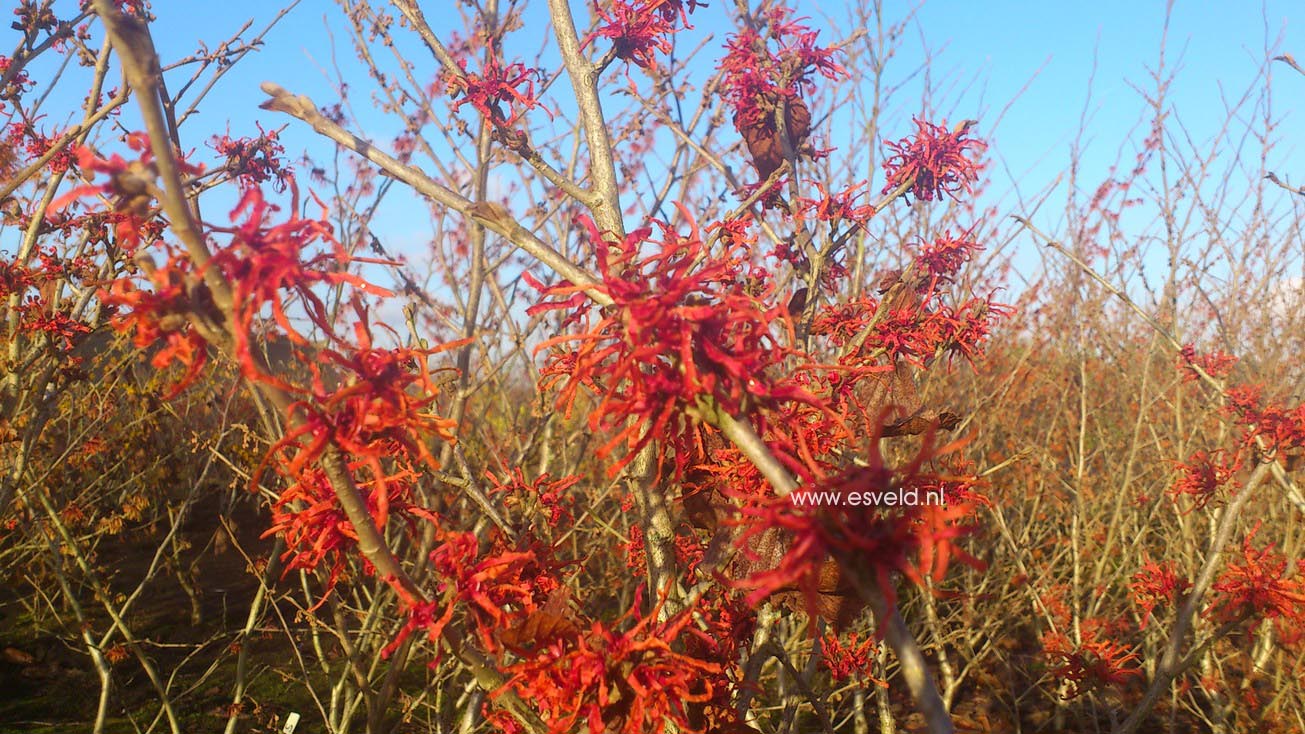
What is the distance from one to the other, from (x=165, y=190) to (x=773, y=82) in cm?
249

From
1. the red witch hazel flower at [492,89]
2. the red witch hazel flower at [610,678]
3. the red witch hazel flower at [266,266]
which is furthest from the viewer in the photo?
the red witch hazel flower at [492,89]

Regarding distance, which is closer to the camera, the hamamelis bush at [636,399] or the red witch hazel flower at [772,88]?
the hamamelis bush at [636,399]

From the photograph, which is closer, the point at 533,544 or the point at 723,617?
the point at 533,544

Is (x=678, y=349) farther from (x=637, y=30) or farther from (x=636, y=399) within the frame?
(x=637, y=30)

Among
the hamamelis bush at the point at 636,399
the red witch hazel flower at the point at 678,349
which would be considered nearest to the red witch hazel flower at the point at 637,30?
the hamamelis bush at the point at 636,399

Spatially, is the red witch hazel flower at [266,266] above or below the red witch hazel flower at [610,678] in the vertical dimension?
above

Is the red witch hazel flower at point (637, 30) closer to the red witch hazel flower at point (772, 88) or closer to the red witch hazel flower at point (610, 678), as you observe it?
the red witch hazel flower at point (772, 88)

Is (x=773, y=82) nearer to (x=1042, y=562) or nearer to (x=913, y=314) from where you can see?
(x=913, y=314)

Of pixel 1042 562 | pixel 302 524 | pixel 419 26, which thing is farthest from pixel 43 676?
pixel 1042 562

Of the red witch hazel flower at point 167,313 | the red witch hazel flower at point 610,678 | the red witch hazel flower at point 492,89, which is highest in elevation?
the red witch hazel flower at point 492,89

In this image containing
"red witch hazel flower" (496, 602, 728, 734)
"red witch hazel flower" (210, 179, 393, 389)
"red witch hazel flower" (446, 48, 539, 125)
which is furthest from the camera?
"red witch hazel flower" (446, 48, 539, 125)

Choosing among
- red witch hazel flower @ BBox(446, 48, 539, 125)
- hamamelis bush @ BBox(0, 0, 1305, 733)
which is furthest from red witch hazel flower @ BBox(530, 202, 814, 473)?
red witch hazel flower @ BBox(446, 48, 539, 125)

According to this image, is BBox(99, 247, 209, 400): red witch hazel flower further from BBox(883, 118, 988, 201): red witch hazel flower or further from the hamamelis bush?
BBox(883, 118, 988, 201): red witch hazel flower

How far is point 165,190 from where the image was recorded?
88 cm
